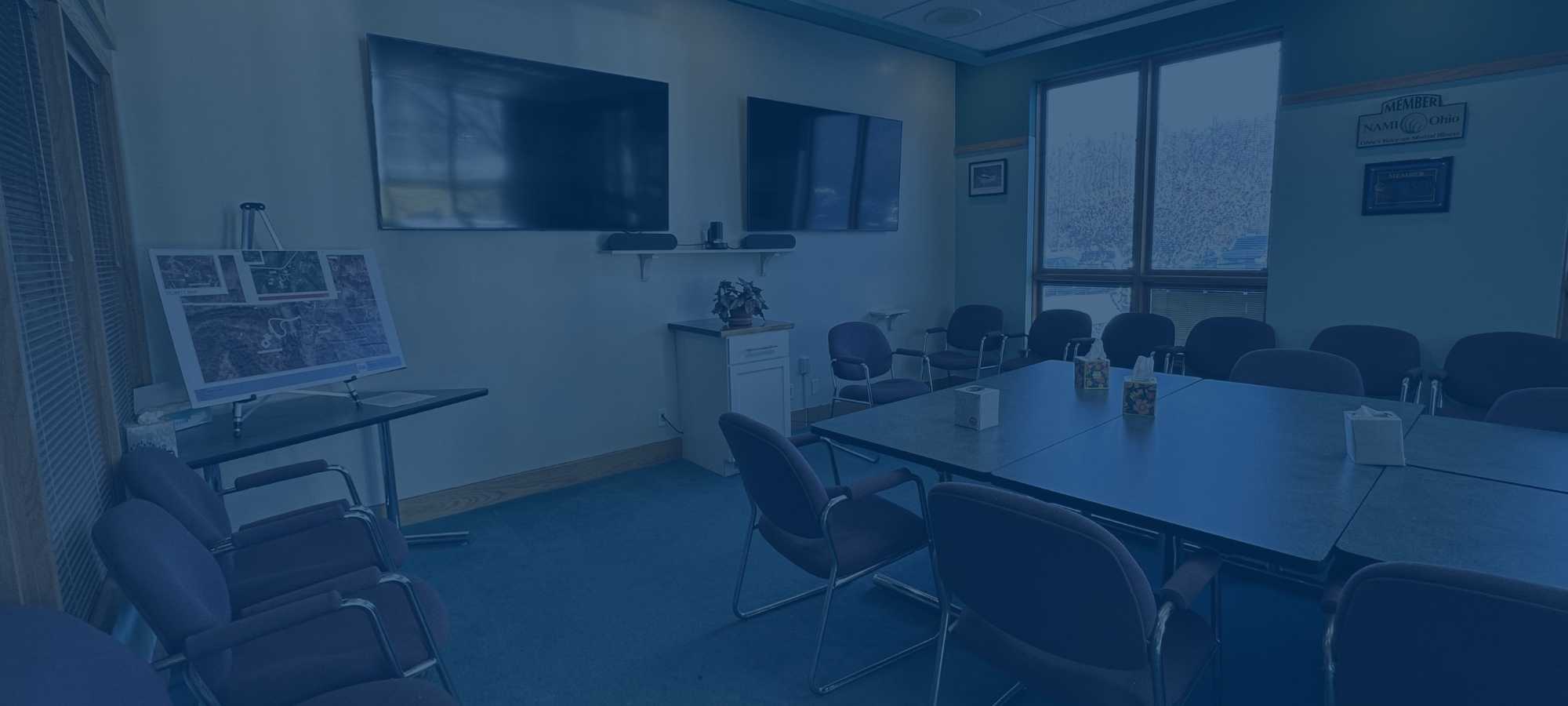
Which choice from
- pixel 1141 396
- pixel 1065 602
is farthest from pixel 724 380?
pixel 1065 602

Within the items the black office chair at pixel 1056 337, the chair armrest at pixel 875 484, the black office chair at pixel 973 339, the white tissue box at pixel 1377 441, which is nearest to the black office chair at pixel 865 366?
the black office chair at pixel 973 339

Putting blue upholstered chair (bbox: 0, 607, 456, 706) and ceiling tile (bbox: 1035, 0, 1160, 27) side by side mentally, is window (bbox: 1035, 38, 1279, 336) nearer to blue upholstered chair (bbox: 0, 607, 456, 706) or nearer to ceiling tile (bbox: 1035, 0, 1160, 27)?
ceiling tile (bbox: 1035, 0, 1160, 27)

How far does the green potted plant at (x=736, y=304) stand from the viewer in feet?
13.4

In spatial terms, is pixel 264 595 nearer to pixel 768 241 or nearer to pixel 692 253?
pixel 692 253

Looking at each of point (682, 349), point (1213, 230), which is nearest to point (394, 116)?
point (682, 349)

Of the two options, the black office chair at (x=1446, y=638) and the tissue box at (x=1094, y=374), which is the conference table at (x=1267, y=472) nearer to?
the tissue box at (x=1094, y=374)

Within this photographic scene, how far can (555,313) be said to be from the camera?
3891 millimetres

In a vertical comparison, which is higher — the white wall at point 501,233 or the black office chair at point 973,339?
the white wall at point 501,233

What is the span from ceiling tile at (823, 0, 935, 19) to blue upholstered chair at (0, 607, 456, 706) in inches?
172

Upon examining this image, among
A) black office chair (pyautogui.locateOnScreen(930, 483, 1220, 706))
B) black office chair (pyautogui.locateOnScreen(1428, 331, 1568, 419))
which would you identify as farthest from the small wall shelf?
black office chair (pyautogui.locateOnScreen(1428, 331, 1568, 419))

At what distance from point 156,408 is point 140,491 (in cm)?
91

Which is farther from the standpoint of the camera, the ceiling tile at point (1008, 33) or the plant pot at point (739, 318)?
the ceiling tile at point (1008, 33)

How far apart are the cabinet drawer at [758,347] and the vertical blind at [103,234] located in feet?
8.08

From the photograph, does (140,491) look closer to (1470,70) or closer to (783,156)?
(783,156)
